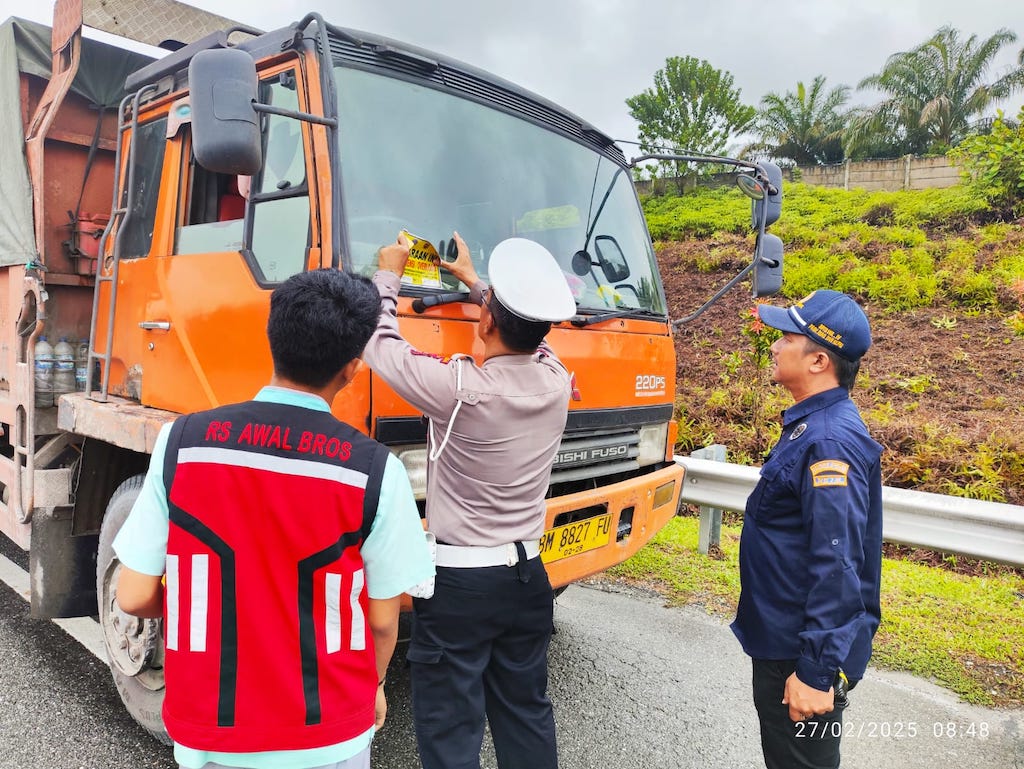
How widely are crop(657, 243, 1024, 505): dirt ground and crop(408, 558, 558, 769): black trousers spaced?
5.12 meters

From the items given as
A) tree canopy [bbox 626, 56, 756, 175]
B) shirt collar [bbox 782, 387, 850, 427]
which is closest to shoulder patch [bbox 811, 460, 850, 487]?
shirt collar [bbox 782, 387, 850, 427]

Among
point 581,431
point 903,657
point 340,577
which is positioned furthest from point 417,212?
point 903,657

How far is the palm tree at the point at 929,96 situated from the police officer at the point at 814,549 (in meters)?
26.8

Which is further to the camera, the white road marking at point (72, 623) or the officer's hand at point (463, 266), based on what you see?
the white road marking at point (72, 623)

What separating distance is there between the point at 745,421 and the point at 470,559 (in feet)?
20.9

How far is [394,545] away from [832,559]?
1.08 meters

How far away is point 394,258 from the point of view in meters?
2.37

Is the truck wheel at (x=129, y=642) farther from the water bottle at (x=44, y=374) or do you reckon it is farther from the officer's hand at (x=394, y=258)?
the officer's hand at (x=394, y=258)

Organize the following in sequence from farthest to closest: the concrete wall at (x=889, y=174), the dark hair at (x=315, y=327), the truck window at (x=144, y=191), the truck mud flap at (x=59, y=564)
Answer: the concrete wall at (x=889, y=174)
the truck mud flap at (x=59, y=564)
the truck window at (x=144, y=191)
the dark hair at (x=315, y=327)

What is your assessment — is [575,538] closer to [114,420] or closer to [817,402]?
[817,402]

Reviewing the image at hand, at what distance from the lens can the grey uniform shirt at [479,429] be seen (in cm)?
205

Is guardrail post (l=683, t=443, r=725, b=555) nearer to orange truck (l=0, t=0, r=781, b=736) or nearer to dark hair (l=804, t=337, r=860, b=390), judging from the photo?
orange truck (l=0, t=0, r=781, b=736)

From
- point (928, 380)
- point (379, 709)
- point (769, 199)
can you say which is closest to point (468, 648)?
point (379, 709)

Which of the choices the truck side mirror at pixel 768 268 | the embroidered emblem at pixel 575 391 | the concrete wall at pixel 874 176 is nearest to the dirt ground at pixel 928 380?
the truck side mirror at pixel 768 268
